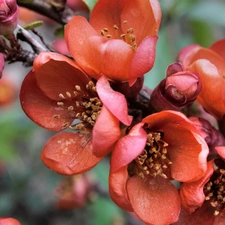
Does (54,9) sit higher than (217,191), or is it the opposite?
(54,9)

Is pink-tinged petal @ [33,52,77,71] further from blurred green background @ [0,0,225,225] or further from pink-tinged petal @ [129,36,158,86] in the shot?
blurred green background @ [0,0,225,225]

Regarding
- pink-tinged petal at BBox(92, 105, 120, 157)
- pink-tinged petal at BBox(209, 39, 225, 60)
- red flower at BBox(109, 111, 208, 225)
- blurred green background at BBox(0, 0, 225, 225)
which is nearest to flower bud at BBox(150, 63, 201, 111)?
red flower at BBox(109, 111, 208, 225)

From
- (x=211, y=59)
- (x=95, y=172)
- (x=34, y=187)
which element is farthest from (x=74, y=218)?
(x=211, y=59)

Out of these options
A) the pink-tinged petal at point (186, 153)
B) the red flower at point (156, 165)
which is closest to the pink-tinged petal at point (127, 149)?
the red flower at point (156, 165)

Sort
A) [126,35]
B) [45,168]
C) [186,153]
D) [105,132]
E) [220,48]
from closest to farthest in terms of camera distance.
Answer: [105,132] → [186,153] → [126,35] → [220,48] → [45,168]

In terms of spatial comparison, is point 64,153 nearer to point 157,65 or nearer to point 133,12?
point 133,12

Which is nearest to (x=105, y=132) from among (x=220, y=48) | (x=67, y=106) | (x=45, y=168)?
(x=67, y=106)

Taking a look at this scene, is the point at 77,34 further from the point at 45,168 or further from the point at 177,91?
the point at 45,168
